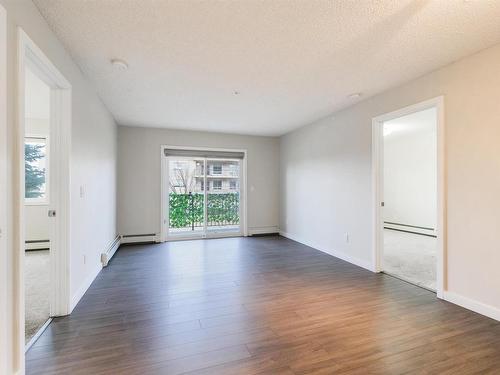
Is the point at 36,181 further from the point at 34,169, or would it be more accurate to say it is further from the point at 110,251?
the point at 110,251

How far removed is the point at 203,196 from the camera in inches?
229

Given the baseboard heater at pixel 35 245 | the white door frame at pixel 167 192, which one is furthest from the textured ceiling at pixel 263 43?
the baseboard heater at pixel 35 245

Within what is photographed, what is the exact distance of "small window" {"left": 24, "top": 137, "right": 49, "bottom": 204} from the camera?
4637 millimetres

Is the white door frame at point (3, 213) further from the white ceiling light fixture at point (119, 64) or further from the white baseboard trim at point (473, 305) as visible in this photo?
the white baseboard trim at point (473, 305)

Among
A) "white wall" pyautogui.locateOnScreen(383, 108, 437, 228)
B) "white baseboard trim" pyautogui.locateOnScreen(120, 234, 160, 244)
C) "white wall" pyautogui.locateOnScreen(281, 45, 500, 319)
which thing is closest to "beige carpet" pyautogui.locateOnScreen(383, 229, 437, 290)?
"white wall" pyautogui.locateOnScreen(281, 45, 500, 319)

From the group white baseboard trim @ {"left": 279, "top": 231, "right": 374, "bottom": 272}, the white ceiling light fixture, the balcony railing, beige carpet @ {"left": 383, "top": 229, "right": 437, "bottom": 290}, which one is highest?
the white ceiling light fixture

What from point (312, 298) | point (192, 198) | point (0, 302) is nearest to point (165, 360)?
point (0, 302)

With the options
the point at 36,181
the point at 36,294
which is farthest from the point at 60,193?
the point at 36,181

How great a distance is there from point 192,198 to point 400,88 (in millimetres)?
4392

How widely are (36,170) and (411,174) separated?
8.30 metres

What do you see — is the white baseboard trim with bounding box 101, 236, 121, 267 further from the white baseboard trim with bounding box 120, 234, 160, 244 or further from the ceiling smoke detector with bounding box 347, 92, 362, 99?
the ceiling smoke detector with bounding box 347, 92, 362, 99

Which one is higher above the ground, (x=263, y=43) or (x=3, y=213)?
(x=263, y=43)

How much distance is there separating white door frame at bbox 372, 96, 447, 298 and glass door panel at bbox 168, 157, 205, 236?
361 centimetres

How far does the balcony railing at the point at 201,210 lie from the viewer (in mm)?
5680
